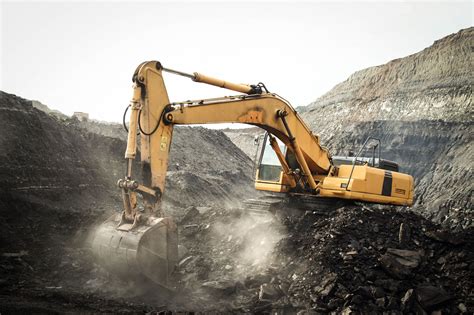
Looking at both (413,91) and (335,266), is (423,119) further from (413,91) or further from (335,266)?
(335,266)

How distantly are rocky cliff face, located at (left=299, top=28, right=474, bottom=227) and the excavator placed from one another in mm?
12359

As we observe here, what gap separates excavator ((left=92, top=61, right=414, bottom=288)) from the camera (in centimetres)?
595

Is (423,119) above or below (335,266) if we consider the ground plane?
above

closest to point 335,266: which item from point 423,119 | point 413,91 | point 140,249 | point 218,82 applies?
point 140,249

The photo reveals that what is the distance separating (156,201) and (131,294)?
1.53 meters

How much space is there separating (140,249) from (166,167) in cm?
138

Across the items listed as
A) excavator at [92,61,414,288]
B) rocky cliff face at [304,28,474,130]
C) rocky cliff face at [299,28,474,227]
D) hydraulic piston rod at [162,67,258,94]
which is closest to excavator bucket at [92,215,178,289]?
excavator at [92,61,414,288]

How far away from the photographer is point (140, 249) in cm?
576

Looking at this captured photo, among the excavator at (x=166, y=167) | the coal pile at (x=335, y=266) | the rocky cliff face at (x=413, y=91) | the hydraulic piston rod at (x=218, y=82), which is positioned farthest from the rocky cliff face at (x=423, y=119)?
the hydraulic piston rod at (x=218, y=82)

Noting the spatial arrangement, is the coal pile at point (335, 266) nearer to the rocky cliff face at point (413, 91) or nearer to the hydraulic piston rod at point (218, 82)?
the hydraulic piston rod at point (218, 82)

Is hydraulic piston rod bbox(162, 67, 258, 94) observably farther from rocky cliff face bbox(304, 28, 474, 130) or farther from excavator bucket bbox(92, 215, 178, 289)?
rocky cliff face bbox(304, 28, 474, 130)

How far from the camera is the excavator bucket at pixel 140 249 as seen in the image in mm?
5789

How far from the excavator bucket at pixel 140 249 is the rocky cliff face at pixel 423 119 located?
1671cm

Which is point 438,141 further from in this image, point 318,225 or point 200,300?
point 200,300
